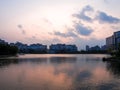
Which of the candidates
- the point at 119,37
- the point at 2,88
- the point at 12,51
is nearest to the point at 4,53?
the point at 12,51

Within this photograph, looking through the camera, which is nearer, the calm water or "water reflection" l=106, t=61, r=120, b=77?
the calm water

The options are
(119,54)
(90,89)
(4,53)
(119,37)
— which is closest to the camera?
(90,89)

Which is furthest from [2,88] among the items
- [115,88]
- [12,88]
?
[115,88]

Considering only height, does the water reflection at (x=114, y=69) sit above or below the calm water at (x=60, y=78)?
above

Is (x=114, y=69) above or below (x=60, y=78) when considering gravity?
above

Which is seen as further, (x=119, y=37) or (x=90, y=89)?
(x=119, y=37)

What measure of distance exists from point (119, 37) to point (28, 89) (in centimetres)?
14389

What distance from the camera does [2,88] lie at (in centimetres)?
2031

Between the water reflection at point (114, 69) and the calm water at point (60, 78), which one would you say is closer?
the calm water at point (60, 78)

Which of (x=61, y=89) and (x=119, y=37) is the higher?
(x=119, y=37)

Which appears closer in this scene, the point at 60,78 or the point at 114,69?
the point at 60,78

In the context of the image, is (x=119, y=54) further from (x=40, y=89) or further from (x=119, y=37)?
(x=119, y=37)

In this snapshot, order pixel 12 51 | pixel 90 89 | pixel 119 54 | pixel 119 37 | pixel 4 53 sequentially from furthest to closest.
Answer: pixel 119 37 < pixel 12 51 < pixel 4 53 < pixel 119 54 < pixel 90 89

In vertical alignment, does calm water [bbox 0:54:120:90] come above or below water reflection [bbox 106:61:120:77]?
below
